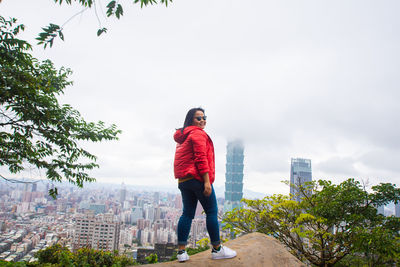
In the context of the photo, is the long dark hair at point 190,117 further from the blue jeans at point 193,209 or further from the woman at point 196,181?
the blue jeans at point 193,209

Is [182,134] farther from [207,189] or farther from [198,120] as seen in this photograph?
[207,189]

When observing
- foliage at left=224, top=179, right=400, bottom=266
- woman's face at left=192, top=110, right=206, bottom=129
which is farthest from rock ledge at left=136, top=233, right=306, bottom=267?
foliage at left=224, top=179, right=400, bottom=266

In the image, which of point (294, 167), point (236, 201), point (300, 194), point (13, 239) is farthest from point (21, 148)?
point (236, 201)

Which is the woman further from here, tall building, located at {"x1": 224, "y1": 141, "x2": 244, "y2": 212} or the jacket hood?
tall building, located at {"x1": 224, "y1": 141, "x2": 244, "y2": 212}

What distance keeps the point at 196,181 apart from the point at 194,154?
25 centimetres

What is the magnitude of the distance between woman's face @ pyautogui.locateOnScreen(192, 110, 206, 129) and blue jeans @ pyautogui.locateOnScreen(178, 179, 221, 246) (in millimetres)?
603

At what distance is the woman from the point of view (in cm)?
225

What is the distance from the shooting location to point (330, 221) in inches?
182

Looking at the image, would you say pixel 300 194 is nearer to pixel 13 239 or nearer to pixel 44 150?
pixel 44 150

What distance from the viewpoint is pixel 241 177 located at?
12750 cm

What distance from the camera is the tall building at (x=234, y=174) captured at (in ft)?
404

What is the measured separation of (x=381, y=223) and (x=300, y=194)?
5.33ft

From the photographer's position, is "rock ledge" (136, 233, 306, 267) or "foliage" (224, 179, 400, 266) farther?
"foliage" (224, 179, 400, 266)

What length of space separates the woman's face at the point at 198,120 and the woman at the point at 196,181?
0.10m
